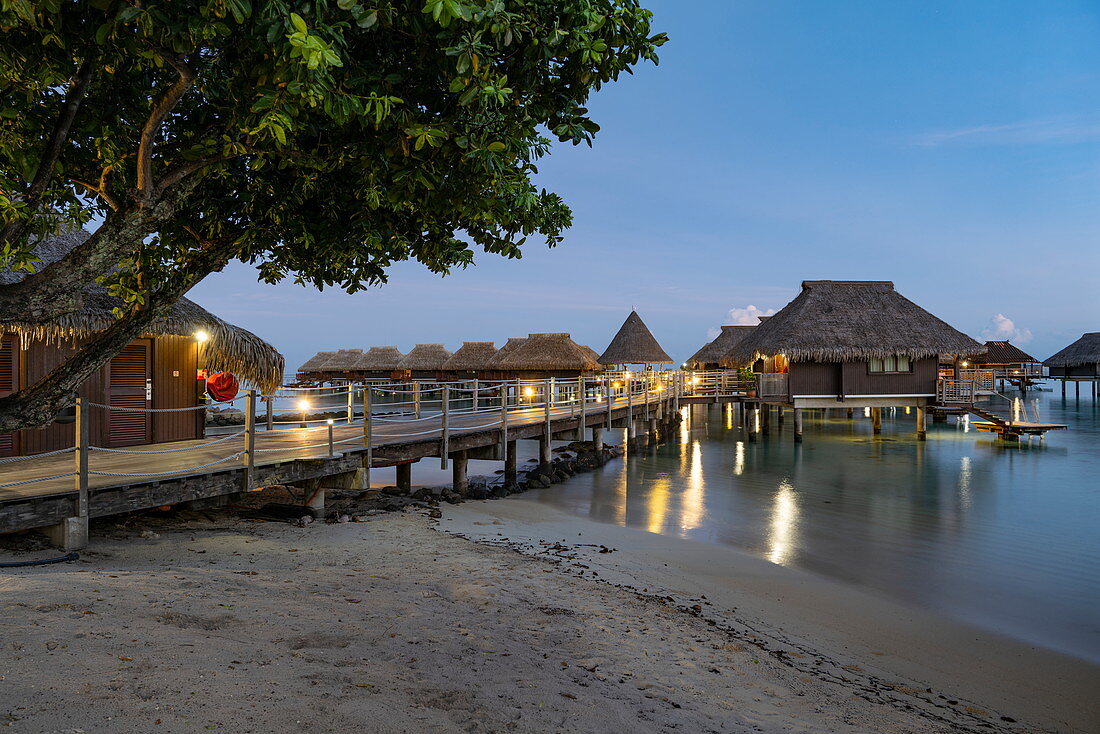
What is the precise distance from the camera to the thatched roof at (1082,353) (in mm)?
47156

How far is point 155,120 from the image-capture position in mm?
3441

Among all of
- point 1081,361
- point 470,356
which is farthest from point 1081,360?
point 470,356

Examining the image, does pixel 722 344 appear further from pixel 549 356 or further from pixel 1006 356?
pixel 1006 356

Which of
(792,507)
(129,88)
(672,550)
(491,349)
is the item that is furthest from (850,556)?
(491,349)

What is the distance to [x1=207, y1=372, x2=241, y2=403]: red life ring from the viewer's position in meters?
11.1

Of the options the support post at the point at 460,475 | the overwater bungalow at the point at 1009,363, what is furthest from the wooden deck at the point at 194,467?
the overwater bungalow at the point at 1009,363

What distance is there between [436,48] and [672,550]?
7378mm

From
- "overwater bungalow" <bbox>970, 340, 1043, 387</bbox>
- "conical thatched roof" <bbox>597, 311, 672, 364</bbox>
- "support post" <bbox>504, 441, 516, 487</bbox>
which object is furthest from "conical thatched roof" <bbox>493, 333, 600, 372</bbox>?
"overwater bungalow" <bbox>970, 340, 1043, 387</bbox>

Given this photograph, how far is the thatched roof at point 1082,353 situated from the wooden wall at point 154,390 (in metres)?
59.3

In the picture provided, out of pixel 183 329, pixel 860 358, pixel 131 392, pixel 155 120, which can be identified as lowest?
pixel 131 392

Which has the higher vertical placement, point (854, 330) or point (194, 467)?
point (854, 330)

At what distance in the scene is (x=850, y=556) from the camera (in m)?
9.25

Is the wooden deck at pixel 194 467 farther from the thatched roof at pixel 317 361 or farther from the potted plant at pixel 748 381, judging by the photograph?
the thatched roof at pixel 317 361

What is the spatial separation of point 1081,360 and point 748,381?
40.0 meters
